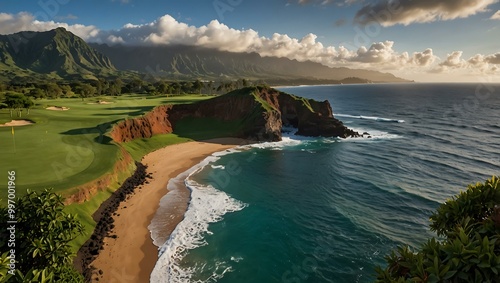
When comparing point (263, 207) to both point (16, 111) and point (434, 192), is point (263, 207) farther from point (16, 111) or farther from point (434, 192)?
point (16, 111)

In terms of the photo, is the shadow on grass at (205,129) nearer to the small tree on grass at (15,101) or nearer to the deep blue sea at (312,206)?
the deep blue sea at (312,206)

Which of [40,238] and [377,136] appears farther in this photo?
[377,136]

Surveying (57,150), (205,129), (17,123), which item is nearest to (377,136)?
(205,129)

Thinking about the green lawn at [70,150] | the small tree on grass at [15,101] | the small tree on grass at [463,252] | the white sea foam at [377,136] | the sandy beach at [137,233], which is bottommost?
the sandy beach at [137,233]

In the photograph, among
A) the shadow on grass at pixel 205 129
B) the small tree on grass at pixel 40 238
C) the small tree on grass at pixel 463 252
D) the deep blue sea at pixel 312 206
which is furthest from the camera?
the shadow on grass at pixel 205 129

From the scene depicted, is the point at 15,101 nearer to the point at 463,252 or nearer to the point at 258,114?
the point at 258,114

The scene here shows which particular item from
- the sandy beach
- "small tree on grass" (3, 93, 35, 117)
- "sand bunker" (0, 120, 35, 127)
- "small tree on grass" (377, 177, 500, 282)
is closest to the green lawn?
"sand bunker" (0, 120, 35, 127)

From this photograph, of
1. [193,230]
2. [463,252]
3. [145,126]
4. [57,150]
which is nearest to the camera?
[463,252]

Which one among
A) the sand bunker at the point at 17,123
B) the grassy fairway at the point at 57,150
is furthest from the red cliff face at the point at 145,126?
the sand bunker at the point at 17,123
